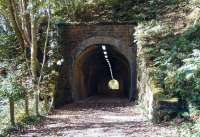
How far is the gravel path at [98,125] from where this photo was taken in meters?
10.5

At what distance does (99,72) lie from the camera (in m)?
28.5

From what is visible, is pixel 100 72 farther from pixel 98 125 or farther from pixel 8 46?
pixel 98 125

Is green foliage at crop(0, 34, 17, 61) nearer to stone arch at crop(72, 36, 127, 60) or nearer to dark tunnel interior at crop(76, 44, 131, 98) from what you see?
stone arch at crop(72, 36, 127, 60)

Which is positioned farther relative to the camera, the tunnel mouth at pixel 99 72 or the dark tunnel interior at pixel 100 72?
the dark tunnel interior at pixel 100 72

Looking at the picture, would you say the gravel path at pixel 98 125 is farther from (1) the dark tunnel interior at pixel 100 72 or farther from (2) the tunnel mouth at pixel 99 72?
(1) the dark tunnel interior at pixel 100 72

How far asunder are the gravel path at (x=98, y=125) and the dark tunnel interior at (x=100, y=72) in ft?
15.4

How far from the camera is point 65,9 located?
20938 mm

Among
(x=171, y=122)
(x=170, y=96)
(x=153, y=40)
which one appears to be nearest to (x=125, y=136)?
(x=171, y=122)

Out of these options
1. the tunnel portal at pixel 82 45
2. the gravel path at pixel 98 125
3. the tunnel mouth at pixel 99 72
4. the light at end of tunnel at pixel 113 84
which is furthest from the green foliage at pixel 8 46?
the light at end of tunnel at pixel 113 84

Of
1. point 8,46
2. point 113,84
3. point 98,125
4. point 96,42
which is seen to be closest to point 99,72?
point 113,84

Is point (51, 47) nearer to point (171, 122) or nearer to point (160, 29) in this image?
point (160, 29)

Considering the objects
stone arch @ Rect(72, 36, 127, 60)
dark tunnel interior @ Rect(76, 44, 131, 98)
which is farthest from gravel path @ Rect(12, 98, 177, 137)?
dark tunnel interior @ Rect(76, 44, 131, 98)

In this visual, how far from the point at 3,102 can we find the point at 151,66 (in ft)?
16.6

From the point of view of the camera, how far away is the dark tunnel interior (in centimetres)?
2108
